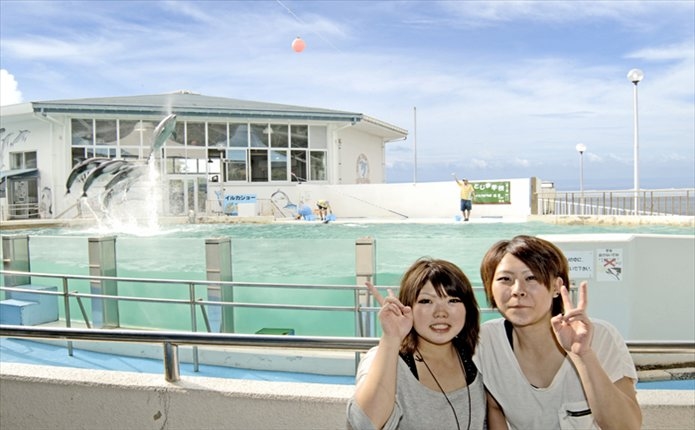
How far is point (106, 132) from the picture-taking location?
24.8 meters

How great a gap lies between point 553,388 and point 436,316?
408mm

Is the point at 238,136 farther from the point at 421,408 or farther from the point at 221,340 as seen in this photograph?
the point at 421,408

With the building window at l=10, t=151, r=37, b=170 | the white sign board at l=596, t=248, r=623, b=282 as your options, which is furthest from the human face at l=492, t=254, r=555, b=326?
the building window at l=10, t=151, r=37, b=170

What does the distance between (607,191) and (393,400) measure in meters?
18.6

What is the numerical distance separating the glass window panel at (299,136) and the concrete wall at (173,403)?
23.7m

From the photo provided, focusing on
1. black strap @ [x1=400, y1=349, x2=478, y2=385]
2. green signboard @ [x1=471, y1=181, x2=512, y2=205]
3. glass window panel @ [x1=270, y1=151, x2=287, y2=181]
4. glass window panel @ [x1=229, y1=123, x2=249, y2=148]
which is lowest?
black strap @ [x1=400, y1=349, x2=478, y2=385]

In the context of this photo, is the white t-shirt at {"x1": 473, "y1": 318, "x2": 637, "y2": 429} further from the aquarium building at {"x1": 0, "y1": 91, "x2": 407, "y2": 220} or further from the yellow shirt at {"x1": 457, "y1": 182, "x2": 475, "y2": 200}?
the aquarium building at {"x1": 0, "y1": 91, "x2": 407, "y2": 220}

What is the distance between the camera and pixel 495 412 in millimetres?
1817

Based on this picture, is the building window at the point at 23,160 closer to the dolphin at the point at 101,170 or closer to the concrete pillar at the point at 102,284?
the dolphin at the point at 101,170

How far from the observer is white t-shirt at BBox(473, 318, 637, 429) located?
175cm

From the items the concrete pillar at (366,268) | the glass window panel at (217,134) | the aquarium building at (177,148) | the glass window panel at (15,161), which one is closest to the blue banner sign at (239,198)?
the aquarium building at (177,148)

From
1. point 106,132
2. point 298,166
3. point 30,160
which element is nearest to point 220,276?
point 298,166

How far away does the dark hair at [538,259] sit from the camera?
1857 mm

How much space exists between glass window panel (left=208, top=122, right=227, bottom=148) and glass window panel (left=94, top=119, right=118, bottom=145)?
3.88 m
